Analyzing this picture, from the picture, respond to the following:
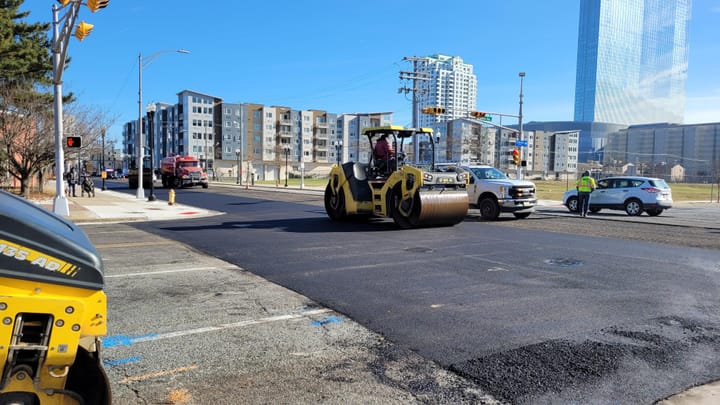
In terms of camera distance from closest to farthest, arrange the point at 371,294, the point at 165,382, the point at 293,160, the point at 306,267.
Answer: the point at 165,382 < the point at 371,294 < the point at 306,267 < the point at 293,160

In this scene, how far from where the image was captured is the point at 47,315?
2566mm

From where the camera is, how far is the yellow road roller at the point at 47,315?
8.12 feet

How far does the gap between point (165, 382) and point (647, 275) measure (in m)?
7.41

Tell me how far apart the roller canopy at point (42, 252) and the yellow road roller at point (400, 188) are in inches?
446

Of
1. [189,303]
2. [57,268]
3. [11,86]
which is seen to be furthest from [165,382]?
[11,86]

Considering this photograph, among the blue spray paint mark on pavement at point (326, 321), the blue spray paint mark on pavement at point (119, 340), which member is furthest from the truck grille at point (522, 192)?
the blue spray paint mark on pavement at point (119, 340)

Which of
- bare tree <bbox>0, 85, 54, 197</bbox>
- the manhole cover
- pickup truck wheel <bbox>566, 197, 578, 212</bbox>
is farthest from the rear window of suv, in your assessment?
bare tree <bbox>0, 85, 54, 197</bbox>

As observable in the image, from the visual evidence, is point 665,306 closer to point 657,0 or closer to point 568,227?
point 568,227

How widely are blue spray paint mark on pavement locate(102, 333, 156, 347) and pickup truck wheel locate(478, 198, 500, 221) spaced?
576 inches

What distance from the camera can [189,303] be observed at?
6582 millimetres

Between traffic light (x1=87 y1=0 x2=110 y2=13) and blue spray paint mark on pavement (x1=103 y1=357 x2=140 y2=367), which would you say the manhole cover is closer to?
blue spray paint mark on pavement (x1=103 y1=357 x2=140 y2=367)

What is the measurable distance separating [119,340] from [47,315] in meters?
2.74

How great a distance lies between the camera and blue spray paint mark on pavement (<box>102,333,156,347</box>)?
4.95m

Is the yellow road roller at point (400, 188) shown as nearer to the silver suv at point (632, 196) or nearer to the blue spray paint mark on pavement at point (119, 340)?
the blue spray paint mark on pavement at point (119, 340)
